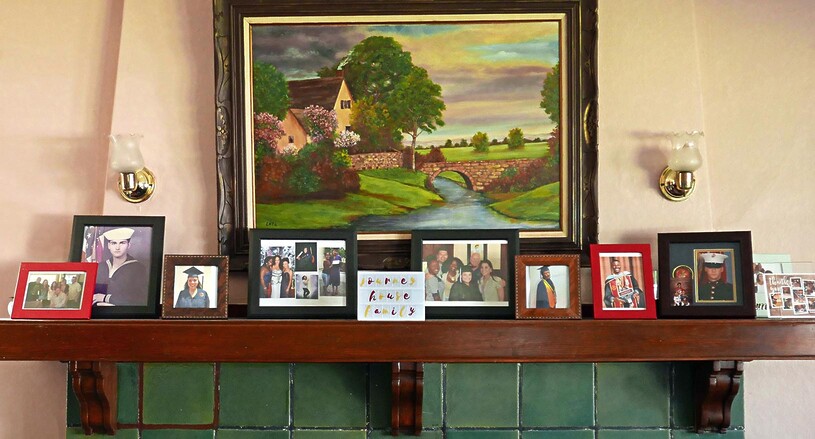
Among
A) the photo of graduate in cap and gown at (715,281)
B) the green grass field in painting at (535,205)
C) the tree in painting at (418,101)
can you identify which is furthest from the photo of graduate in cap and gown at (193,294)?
the photo of graduate in cap and gown at (715,281)

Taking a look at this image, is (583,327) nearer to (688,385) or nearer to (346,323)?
(688,385)

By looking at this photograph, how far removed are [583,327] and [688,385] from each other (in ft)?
1.71

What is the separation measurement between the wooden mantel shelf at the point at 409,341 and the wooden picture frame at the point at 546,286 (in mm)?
77

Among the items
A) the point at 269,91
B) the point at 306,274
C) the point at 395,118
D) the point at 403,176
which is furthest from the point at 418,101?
the point at 306,274

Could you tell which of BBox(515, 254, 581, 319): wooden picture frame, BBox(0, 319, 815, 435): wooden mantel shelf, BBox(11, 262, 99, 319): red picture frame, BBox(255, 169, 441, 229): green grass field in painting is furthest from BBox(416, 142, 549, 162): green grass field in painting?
BBox(11, 262, 99, 319): red picture frame

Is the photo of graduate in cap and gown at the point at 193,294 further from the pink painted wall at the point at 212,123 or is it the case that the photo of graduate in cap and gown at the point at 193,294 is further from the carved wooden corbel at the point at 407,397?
the carved wooden corbel at the point at 407,397

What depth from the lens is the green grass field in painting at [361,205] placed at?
2479 millimetres

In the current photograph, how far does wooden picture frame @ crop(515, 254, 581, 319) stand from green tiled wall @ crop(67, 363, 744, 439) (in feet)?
0.84

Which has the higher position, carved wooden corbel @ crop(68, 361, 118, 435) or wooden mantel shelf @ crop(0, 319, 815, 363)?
wooden mantel shelf @ crop(0, 319, 815, 363)

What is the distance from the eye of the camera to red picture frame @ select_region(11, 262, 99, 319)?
231cm

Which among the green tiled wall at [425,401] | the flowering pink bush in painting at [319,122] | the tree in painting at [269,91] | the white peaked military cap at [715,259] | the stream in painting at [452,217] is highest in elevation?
the tree in painting at [269,91]

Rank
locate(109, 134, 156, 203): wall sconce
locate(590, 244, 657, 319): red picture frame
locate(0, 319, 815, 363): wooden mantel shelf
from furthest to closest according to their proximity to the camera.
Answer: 1. locate(109, 134, 156, 203): wall sconce
2. locate(590, 244, 657, 319): red picture frame
3. locate(0, 319, 815, 363): wooden mantel shelf

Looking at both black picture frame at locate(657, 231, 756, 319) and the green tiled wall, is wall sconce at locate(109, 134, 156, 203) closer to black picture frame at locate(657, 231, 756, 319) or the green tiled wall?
the green tiled wall

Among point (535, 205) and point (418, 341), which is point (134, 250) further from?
point (535, 205)
